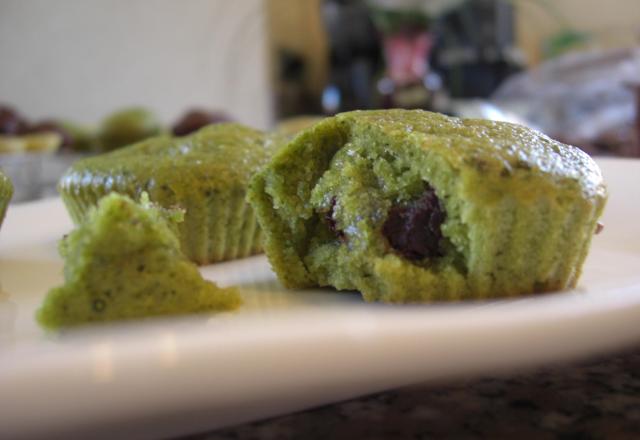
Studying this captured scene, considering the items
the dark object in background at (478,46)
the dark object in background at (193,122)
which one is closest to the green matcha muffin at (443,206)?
the dark object in background at (193,122)

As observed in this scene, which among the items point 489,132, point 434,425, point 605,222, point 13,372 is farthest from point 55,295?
point 605,222

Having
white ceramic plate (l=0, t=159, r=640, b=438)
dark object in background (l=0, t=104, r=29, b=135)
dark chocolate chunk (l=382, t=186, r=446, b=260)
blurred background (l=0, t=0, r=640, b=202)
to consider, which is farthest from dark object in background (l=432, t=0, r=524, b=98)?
white ceramic plate (l=0, t=159, r=640, b=438)

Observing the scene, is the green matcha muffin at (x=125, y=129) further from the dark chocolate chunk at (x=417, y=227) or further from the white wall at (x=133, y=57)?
the dark chocolate chunk at (x=417, y=227)

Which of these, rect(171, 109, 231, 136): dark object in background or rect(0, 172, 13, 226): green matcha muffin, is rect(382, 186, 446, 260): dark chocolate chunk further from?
rect(171, 109, 231, 136): dark object in background

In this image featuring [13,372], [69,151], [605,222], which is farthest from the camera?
[69,151]

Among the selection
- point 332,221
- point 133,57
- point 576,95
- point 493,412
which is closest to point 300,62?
point 133,57

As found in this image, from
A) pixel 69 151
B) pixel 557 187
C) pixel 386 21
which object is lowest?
pixel 69 151

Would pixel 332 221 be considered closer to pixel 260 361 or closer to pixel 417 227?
pixel 417 227

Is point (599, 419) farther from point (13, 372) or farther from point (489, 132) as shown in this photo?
point (13, 372)
